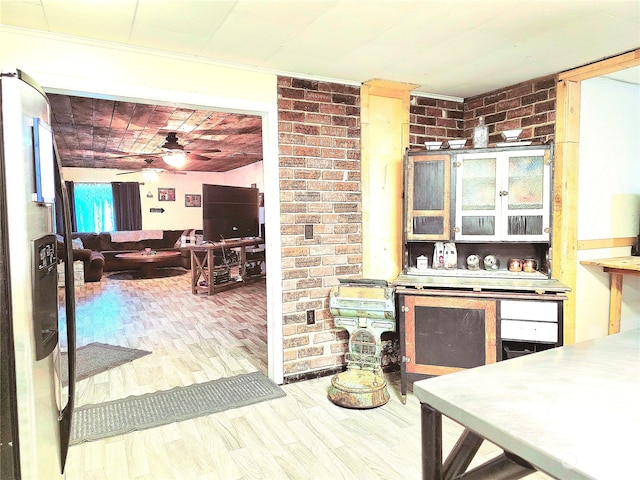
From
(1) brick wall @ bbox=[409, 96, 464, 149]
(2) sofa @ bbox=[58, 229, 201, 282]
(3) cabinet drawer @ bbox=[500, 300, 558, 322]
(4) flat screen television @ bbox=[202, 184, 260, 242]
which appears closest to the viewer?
(3) cabinet drawer @ bbox=[500, 300, 558, 322]

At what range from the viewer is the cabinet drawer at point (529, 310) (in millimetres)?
2648

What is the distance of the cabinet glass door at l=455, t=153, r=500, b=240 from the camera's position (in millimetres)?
3020

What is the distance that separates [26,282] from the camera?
1.06m

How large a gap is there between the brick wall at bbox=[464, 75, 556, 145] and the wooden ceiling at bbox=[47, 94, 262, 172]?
79.8 inches

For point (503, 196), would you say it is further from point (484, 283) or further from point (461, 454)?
point (461, 454)

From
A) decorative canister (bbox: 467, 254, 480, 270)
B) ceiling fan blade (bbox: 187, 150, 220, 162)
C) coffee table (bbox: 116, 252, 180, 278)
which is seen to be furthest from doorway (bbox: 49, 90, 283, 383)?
coffee table (bbox: 116, 252, 180, 278)

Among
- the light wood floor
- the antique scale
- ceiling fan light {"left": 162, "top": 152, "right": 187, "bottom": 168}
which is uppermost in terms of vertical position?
ceiling fan light {"left": 162, "top": 152, "right": 187, "bottom": 168}

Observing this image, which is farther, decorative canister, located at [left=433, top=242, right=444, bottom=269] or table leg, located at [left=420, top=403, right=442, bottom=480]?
decorative canister, located at [left=433, top=242, right=444, bottom=269]

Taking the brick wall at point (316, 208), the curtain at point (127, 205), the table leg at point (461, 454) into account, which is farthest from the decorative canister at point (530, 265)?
the curtain at point (127, 205)

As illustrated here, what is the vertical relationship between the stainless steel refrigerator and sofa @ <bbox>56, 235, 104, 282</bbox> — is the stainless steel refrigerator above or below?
above

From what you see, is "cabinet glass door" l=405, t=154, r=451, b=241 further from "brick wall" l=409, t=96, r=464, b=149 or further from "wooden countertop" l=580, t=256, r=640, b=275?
"wooden countertop" l=580, t=256, r=640, b=275

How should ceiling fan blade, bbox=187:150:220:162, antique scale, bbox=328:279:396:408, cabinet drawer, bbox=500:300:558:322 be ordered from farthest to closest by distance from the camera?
ceiling fan blade, bbox=187:150:220:162, antique scale, bbox=328:279:396:408, cabinet drawer, bbox=500:300:558:322

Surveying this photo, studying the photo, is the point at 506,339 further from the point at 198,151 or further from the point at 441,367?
the point at 198,151

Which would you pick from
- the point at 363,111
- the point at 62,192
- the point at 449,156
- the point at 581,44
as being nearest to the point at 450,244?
the point at 449,156
